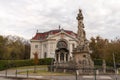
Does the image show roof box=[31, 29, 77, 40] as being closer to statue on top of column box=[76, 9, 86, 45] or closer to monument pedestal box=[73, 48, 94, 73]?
statue on top of column box=[76, 9, 86, 45]

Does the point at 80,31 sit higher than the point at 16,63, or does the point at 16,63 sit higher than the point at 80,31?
the point at 80,31

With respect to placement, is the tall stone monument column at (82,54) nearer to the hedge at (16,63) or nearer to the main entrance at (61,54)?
the hedge at (16,63)

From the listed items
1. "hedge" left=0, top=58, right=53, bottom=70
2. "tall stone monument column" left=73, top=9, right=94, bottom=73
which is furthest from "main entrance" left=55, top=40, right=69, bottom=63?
"tall stone monument column" left=73, top=9, right=94, bottom=73

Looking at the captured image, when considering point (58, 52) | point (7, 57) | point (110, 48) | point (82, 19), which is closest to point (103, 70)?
point (82, 19)

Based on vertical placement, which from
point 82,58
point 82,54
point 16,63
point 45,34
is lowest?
point 16,63

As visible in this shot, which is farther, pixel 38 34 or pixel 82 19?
pixel 38 34

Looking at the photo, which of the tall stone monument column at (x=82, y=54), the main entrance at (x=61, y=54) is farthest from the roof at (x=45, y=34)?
the tall stone monument column at (x=82, y=54)

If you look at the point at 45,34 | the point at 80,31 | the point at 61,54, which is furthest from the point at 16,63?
the point at 80,31

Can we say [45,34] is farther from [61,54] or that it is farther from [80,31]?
[80,31]

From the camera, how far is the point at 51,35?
3482 inches

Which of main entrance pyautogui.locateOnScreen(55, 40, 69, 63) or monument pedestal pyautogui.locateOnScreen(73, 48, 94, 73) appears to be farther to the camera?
main entrance pyautogui.locateOnScreen(55, 40, 69, 63)

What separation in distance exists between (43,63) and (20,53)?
20.1 meters

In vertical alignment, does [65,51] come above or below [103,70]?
above

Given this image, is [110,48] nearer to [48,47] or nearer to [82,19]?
[82,19]
